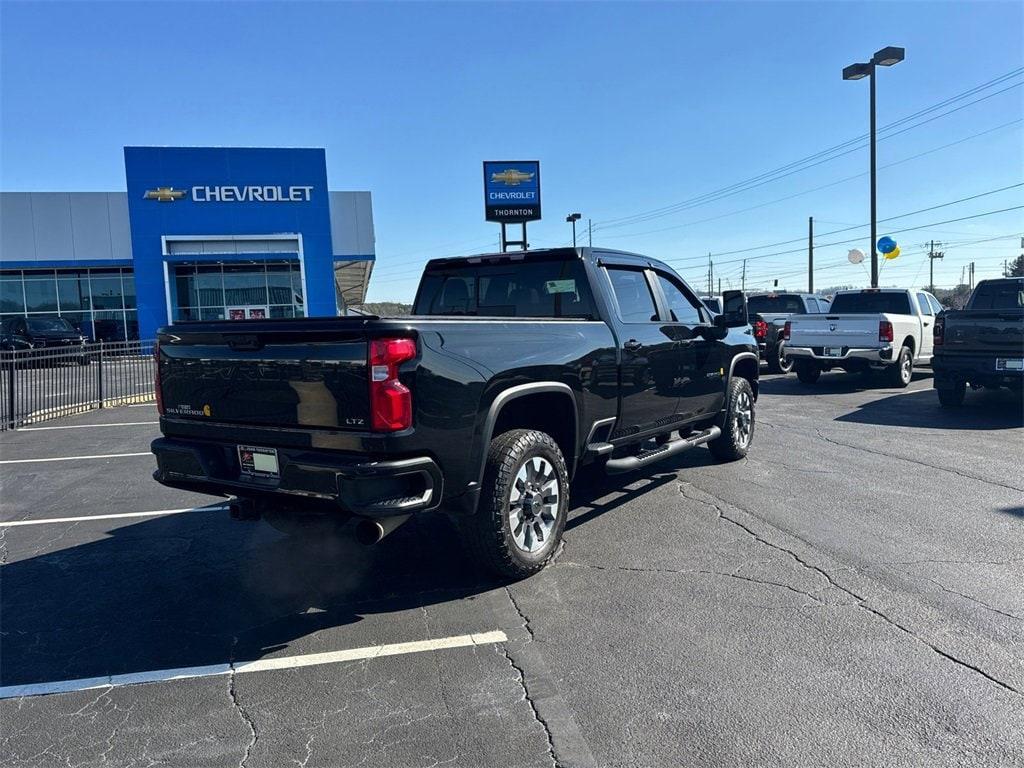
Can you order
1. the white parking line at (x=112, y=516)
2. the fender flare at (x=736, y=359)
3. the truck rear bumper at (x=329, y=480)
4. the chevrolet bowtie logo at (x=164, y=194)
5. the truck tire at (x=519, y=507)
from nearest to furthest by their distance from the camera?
the truck rear bumper at (x=329, y=480) < the truck tire at (x=519, y=507) < the white parking line at (x=112, y=516) < the fender flare at (x=736, y=359) < the chevrolet bowtie logo at (x=164, y=194)

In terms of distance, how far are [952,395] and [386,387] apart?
10428 millimetres

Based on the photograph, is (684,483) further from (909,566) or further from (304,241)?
(304,241)

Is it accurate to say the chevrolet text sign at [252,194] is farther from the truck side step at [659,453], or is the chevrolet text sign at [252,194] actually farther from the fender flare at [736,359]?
the truck side step at [659,453]

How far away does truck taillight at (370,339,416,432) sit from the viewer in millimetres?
3588

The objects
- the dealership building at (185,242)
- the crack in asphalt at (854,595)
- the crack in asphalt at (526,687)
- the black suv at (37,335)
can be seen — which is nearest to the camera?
the crack in asphalt at (526,687)

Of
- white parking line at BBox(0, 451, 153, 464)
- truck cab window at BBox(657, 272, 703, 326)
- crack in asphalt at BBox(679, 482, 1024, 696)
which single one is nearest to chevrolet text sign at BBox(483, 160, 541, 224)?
white parking line at BBox(0, 451, 153, 464)

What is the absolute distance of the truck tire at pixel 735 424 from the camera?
7.32 m

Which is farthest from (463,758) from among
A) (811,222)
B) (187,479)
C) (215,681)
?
(811,222)

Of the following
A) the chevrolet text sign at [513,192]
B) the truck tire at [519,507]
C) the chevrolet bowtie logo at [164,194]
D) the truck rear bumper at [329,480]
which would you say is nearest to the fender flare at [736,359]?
the truck tire at [519,507]

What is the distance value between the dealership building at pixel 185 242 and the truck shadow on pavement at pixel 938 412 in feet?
76.4

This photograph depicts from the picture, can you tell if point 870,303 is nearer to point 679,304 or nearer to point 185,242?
point 679,304

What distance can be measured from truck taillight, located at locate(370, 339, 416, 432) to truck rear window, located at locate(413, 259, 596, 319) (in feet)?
6.00

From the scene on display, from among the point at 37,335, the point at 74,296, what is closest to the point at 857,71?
the point at 37,335

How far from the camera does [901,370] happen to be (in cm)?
1374
